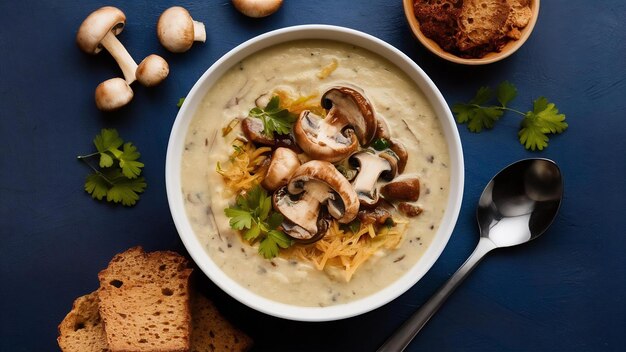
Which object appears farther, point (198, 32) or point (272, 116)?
point (198, 32)

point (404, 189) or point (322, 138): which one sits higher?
point (322, 138)

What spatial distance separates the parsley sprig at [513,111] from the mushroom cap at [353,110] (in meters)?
0.73

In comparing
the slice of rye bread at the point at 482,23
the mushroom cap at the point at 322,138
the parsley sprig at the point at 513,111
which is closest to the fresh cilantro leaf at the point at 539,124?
the parsley sprig at the point at 513,111

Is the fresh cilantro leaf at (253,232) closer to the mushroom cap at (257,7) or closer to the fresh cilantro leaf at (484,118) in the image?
the mushroom cap at (257,7)

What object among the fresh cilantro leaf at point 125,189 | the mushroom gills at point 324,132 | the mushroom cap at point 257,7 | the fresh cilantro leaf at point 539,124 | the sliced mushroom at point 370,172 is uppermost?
the mushroom cap at point 257,7

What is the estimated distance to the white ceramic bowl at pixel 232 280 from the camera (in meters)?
2.93

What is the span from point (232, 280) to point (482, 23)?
179cm

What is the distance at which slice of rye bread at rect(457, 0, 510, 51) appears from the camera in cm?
327

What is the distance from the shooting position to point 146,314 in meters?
3.24

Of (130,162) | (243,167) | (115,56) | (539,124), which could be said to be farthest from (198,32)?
(539,124)

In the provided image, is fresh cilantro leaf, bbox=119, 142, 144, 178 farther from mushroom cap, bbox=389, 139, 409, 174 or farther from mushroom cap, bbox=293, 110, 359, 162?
mushroom cap, bbox=389, 139, 409, 174

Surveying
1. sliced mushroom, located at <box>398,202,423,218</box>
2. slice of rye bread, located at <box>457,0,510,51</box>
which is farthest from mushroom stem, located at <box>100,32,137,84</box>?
slice of rye bread, located at <box>457,0,510,51</box>

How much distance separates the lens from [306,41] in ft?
10.0

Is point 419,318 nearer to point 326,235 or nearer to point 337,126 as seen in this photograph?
point 326,235
